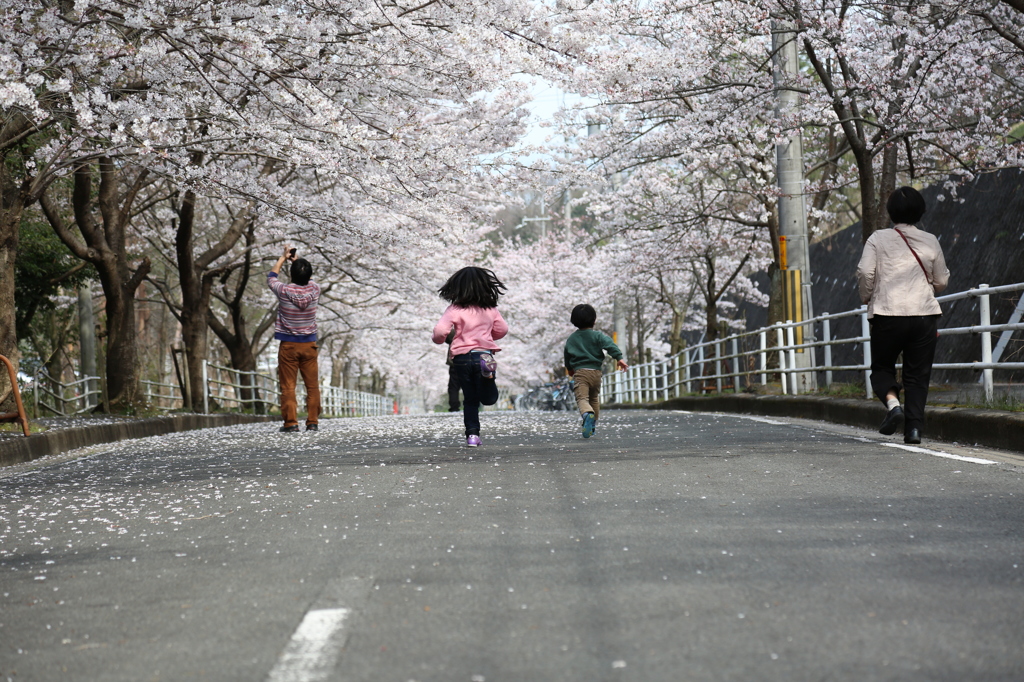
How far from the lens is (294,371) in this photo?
1295 cm

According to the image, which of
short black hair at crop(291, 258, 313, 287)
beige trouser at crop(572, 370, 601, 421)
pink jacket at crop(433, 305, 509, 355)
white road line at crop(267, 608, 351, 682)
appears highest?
short black hair at crop(291, 258, 313, 287)

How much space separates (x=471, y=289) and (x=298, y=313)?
3.83 metres

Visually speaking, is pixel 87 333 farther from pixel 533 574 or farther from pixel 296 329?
pixel 533 574

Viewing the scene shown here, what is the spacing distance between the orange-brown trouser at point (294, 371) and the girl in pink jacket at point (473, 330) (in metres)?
3.59

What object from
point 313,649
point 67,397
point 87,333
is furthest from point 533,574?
point 67,397

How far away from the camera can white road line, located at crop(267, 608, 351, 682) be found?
2842 mm

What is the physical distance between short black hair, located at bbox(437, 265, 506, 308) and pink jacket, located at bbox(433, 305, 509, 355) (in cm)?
7

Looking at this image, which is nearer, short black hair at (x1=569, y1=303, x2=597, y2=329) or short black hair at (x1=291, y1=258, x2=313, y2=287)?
short black hair at (x1=569, y1=303, x2=597, y2=329)

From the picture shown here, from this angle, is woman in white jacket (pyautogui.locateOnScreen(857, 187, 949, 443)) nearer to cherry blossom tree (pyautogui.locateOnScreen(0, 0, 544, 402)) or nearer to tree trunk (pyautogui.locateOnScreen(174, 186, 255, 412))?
cherry blossom tree (pyautogui.locateOnScreen(0, 0, 544, 402))

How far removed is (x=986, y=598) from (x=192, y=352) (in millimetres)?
20089

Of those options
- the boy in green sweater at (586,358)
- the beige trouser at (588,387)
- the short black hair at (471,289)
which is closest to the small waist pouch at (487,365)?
the short black hair at (471,289)

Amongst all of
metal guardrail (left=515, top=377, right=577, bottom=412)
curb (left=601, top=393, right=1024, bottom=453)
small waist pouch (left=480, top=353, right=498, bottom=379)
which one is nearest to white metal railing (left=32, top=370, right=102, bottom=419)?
curb (left=601, top=393, right=1024, bottom=453)

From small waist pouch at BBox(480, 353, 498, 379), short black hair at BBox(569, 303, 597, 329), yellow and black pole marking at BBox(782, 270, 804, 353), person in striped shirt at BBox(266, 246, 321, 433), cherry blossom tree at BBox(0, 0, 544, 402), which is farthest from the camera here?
yellow and black pole marking at BBox(782, 270, 804, 353)

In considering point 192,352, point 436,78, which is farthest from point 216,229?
point 436,78
